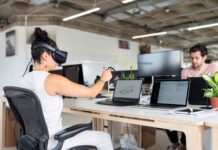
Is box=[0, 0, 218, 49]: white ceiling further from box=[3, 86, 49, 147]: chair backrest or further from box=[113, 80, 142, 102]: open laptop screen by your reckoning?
box=[3, 86, 49, 147]: chair backrest

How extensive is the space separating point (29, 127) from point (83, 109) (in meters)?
0.61

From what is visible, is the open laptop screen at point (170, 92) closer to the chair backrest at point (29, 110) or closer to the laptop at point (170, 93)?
the laptop at point (170, 93)

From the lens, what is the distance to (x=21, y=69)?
23.2ft

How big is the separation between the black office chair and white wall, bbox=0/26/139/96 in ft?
15.6

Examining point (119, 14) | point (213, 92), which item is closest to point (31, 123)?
point (213, 92)

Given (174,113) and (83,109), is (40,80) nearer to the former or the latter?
(83,109)

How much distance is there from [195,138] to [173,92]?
710 mm

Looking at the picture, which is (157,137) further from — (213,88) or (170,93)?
(213,88)

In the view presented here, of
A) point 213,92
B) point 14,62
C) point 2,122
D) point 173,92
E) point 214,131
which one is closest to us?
point 214,131

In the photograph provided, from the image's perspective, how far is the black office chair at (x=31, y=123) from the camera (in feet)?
4.82

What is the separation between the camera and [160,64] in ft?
8.53

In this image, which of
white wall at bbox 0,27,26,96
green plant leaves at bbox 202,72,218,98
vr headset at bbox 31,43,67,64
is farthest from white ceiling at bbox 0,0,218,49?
vr headset at bbox 31,43,67,64

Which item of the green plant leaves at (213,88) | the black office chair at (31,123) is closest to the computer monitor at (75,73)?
the black office chair at (31,123)

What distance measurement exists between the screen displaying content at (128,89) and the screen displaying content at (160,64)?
0.38 metres
